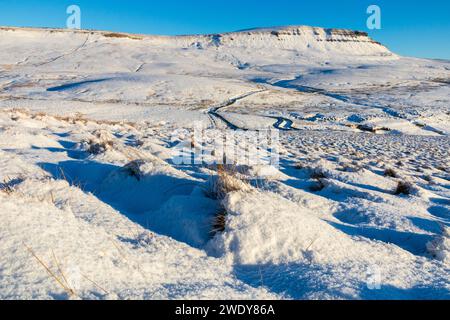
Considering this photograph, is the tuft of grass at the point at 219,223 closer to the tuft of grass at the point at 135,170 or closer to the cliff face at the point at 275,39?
the tuft of grass at the point at 135,170

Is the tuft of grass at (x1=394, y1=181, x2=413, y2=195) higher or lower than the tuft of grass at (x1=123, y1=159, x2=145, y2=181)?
above

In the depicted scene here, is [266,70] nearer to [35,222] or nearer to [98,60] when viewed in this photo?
[98,60]

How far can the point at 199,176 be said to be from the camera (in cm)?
435

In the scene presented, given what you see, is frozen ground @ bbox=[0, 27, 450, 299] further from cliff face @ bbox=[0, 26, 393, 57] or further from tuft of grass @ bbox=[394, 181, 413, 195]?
cliff face @ bbox=[0, 26, 393, 57]

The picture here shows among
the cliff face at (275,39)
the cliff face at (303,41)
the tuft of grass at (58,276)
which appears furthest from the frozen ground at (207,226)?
the cliff face at (303,41)

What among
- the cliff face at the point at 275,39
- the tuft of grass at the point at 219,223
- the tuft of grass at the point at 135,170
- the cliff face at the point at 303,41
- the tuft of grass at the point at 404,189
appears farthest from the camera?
the cliff face at the point at 303,41

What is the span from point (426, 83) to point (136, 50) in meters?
39.6

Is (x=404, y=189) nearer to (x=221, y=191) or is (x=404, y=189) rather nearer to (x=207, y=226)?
(x=221, y=191)

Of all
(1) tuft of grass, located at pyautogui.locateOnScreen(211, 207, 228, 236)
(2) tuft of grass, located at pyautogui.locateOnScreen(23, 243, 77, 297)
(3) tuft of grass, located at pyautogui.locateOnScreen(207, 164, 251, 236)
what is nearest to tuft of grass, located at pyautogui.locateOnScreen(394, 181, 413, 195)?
(3) tuft of grass, located at pyautogui.locateOnScreen(207, 164, 251, 236)

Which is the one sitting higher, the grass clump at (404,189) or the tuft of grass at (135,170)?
the tuft of grass at (135,170)

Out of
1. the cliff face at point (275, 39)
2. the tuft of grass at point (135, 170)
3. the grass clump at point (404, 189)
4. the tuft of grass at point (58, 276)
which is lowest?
the grass clump at point (404, 189)

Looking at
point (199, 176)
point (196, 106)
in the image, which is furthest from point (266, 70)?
point (199, 176)

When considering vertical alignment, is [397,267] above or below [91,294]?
below

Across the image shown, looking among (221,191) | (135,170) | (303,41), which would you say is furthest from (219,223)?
(303,41)
